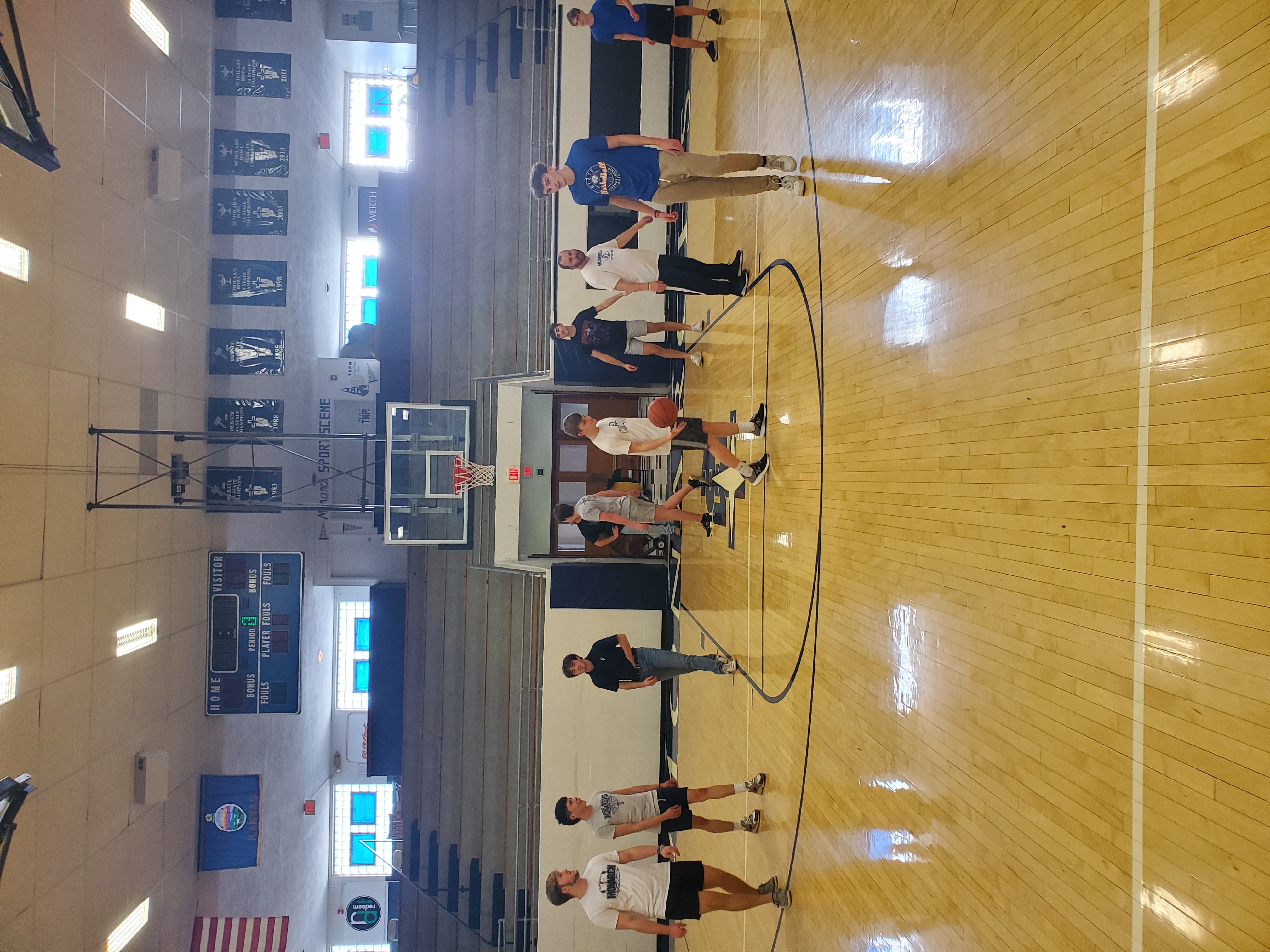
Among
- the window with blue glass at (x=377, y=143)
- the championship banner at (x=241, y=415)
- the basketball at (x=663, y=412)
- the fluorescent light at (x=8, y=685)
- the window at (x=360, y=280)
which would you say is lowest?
the fluorescent light at (x=8, y=685)

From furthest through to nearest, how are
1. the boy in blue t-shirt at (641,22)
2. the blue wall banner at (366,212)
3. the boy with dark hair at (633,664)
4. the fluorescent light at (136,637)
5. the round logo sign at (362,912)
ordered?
1. the round logo sign at (362,912)
2. the blue wall banner at (366,212)
3. the fluorescent light at (136,637)
4. the boy in blue t-shirt at (641,22)
5. the boy with dark hair at (633,664)

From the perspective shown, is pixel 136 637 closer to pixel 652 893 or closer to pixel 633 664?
pixel 633 664

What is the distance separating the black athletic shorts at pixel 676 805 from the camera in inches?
208

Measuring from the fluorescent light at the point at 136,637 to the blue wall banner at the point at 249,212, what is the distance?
5258 millimetres

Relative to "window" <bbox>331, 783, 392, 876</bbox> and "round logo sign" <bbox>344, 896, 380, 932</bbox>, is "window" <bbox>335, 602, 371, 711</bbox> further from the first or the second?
"round logo sign" <bbox>344, 896, 380, 932</bbox>

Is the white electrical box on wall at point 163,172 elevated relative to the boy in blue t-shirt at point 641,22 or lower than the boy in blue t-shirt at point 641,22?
lower

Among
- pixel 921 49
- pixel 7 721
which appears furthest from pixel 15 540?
pixel 921 49

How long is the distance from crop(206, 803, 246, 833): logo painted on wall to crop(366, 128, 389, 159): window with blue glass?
415 inches

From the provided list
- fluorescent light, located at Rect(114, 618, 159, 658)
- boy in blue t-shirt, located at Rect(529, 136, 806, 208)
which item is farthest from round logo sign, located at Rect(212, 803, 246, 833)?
boy in blue t-shirt, located at Rect(529, 136, 806, 208)

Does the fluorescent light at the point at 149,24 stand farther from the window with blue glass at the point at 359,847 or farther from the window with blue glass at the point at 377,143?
the window with blue glass at the point at 359,847

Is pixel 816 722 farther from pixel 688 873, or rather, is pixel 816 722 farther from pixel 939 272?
pixel 939 272

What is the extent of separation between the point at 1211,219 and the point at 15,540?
816 cm

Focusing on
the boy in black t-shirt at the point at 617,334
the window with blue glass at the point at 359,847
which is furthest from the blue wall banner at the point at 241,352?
the window with blue glass at the point at 359,847

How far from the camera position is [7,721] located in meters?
5.71
